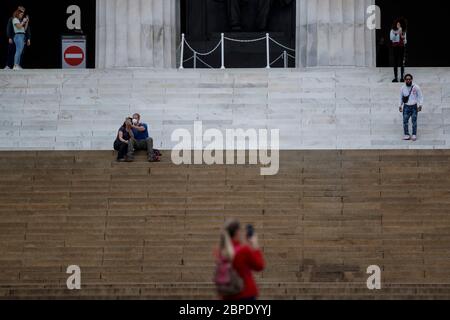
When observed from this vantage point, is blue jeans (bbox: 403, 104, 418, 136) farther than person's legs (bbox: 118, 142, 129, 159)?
Yes

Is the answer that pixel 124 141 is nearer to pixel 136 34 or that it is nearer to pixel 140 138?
pixel 140 138

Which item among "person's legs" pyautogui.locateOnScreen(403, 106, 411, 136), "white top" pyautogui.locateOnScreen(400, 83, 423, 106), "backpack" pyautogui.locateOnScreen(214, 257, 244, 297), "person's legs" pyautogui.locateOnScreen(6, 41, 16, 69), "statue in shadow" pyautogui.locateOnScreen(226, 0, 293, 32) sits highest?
"statue in shadow" pyautogui.locateOnScreen(226, 0, 293, 32)

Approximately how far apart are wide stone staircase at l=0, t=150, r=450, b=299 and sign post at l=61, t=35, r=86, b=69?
8.62 meters

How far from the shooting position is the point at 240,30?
42.9 metres

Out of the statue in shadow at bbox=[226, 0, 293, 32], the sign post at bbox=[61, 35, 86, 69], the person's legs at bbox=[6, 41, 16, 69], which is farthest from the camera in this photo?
the statue in shadow at bbox=[226, 0, 293, 32]

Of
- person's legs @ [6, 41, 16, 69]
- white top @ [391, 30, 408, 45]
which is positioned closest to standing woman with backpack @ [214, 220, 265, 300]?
white top @ [391, 30, 408, 45]

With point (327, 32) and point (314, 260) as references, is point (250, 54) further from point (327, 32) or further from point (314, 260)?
point (314, 260)

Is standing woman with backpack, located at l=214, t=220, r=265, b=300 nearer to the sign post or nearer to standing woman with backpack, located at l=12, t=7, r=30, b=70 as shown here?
standing woman with backpack, located at l=12, t=7, r=30, b=70

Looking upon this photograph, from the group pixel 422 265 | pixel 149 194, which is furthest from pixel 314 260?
pixel 149 194

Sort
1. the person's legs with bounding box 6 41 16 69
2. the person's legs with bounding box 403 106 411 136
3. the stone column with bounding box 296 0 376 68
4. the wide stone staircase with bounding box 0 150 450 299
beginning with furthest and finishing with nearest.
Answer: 1. the stone column with bounding box 296 0 376 68
2. the person's legs with bounding box 6 41 16 69
3. the person's legs with bounding box 403 106 411 136
4. the wide stone staircase with bounding box 0 150 450 299

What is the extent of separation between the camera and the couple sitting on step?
30.9 m

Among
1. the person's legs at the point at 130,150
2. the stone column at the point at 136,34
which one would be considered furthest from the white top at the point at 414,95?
the stone column at the point at 136,34

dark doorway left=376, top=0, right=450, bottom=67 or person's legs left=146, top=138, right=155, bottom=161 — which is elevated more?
dark doorway left=376, top=0, right=450, bottom=67

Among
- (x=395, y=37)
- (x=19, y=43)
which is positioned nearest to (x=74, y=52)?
(x=19, y=43)
